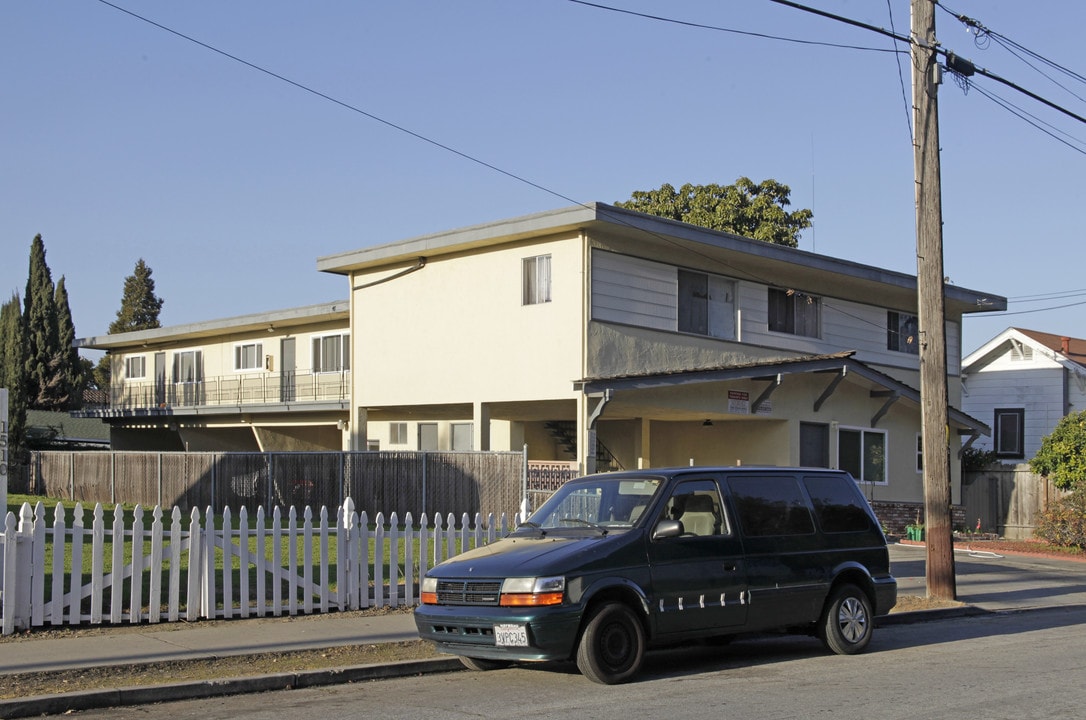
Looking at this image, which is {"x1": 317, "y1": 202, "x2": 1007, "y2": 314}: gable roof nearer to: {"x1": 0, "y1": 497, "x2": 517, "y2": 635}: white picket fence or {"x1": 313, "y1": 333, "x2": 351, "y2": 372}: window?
{"x1": 313, "y1": 333, "x2": 351, "y2": 372}: window

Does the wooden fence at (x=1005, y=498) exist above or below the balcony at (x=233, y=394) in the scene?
below

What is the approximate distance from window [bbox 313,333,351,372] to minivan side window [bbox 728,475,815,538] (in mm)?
24452

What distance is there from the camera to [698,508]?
1050 centimetres

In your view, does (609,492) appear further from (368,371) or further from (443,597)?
(368,371)

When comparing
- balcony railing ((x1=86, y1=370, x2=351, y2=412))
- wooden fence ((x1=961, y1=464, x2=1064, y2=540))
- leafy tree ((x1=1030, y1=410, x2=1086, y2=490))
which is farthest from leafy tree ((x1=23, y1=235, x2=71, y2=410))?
leafy tree ((x1=1030, y1=410, x2=1086, y2=490))

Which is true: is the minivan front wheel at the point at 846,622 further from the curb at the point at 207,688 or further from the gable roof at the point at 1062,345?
the gable roof at the point at 1062,345

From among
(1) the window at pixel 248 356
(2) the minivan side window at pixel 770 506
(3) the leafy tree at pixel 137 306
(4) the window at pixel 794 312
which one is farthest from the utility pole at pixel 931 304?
(3) the leafy tree at pixel 137 306

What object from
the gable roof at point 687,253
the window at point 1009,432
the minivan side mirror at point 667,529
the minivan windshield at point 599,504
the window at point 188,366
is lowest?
the minivan side mirror at point 667,529

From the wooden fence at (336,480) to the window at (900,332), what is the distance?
42.1 feet

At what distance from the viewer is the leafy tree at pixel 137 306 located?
79688 millimetres

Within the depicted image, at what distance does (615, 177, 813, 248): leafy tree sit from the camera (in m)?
45.1

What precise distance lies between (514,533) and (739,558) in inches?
80.4

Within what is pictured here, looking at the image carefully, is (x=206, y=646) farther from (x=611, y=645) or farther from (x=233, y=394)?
(x=233, y=394)

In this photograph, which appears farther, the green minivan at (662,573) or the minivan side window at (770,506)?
the minivan side window at (770,506)
